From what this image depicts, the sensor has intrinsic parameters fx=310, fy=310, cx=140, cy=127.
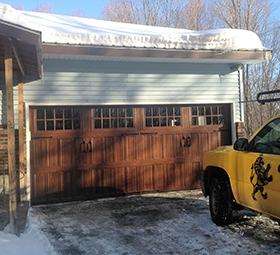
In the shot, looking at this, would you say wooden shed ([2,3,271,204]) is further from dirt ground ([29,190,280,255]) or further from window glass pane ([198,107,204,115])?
dirt ground ([29,190,280,255])

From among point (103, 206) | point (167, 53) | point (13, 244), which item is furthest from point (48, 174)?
point (167, 53)

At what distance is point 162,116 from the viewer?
330 inches

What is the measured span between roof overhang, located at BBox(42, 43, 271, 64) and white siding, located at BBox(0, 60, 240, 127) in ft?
0.87

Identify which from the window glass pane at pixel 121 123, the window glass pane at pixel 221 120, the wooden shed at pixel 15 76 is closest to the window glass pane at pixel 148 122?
the window glass pane at pixel 121 123

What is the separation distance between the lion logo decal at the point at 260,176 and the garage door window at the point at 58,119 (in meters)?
4.58

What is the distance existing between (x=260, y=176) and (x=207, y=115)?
4.53m

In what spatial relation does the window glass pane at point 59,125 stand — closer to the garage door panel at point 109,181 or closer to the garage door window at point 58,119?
the garage door window at point 58,119

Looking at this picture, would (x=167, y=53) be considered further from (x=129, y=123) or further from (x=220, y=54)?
(x=129, y=123)

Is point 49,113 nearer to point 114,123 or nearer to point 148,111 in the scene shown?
point 114,123

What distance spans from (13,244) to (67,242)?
1037 millimetres

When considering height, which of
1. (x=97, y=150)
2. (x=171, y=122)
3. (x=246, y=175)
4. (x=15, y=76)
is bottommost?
(x=246, y=175)

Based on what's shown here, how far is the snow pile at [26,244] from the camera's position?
3.87 m

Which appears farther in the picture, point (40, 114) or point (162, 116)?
point (162, 116)

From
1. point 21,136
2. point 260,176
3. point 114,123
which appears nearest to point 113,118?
point 114,123
